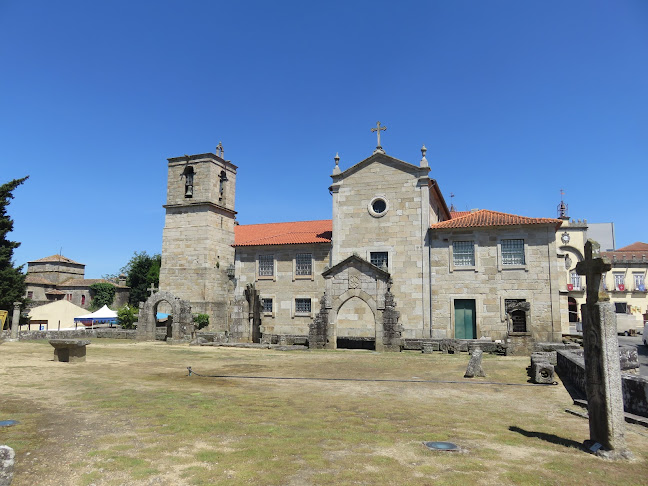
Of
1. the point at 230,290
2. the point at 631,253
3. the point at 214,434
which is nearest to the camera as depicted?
the point at 214,434

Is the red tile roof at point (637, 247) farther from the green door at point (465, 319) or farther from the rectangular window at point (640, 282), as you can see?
the green door at point (465, 319)

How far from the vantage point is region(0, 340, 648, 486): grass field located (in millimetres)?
4992

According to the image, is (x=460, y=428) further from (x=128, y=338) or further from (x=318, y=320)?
(x=128, y=338)

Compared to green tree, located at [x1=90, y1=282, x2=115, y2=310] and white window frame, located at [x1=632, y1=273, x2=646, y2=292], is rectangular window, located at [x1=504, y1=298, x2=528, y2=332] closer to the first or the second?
white window frame, located at [x1=632, y1=273, x2=646, y2=292]

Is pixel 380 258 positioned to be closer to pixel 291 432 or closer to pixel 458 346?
pixel 458 346

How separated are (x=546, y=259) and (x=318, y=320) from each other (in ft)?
43.4

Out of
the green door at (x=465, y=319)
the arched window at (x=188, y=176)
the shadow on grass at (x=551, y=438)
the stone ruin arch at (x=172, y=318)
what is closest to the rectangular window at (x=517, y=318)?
the green door at (x=465, y=319)

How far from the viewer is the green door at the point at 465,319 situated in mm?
Result: 25062

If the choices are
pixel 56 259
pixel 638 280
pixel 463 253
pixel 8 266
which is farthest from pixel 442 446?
pixel 56 259

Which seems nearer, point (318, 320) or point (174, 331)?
point (318, 320)

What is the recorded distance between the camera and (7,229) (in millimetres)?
34688

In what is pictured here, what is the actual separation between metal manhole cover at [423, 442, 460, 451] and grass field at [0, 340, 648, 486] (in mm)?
135

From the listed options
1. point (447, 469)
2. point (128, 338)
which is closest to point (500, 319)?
point (447, 469)

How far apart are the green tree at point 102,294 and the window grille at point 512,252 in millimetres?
51832
